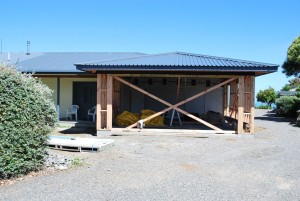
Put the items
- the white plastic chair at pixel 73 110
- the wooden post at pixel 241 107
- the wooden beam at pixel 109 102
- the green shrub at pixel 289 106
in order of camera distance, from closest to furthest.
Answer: the wooden post at pixel 241 107 < the wooden beam at pixel 109 102 < the white plastic chair at pixel 73 110 < the green shrub at pixel 289 106

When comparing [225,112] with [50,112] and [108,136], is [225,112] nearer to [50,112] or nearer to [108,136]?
[108,136]

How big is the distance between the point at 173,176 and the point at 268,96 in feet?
144

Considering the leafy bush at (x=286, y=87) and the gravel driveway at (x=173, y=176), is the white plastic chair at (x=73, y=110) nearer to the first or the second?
the gravel driveway at (x=173, y=176)

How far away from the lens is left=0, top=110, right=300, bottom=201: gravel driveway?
5.21 meters

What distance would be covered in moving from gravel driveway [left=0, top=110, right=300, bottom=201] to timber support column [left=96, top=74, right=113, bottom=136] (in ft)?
8.83

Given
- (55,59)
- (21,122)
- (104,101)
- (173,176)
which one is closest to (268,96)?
(55,59)

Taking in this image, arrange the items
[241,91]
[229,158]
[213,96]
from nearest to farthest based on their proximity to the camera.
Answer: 1. [229,158]
2. [241,91]
3. [213,96]

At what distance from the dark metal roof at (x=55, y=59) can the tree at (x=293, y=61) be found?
11308 millimetres

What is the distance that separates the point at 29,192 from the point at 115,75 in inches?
316

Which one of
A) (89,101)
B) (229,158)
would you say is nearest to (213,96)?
(89,101)

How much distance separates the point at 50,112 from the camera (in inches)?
259

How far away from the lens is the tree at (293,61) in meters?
22.6

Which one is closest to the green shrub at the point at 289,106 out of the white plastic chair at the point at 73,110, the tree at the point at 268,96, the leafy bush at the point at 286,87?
the white plastic chair at the point at 73,110

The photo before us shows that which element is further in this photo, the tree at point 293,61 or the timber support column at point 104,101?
the tree at point 293,61
